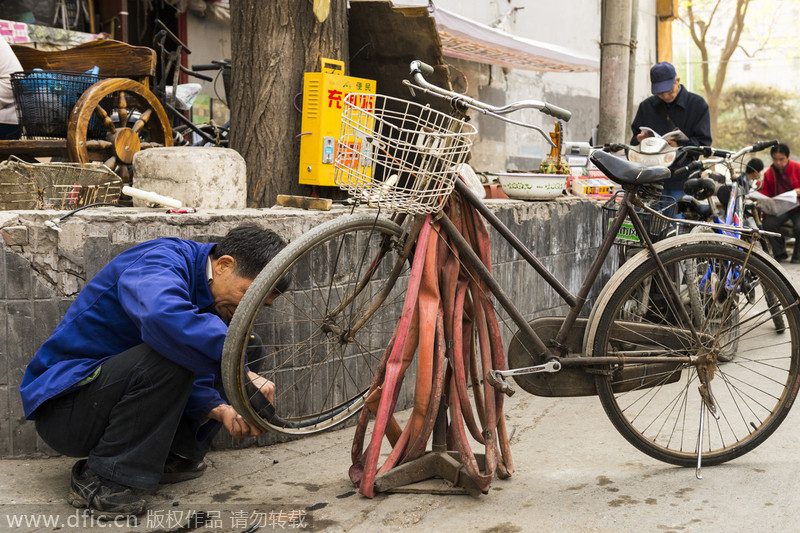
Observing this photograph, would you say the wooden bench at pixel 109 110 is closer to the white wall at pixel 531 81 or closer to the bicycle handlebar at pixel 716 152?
the bicycle handlebar at pixel 716 152

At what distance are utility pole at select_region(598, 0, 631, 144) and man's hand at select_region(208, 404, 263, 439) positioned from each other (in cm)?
588

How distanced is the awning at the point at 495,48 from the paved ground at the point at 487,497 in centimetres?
746

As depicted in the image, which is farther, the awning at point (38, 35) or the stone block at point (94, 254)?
the awning at point (38, 35)

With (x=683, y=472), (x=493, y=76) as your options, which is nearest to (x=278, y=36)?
(x=683, y=472)

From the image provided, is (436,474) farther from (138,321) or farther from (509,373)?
Result: (138,321)

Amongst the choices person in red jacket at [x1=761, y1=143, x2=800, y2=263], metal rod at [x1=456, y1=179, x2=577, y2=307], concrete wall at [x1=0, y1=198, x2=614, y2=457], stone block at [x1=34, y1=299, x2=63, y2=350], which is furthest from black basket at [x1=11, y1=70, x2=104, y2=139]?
person in red jacket at [x1=761, y1=143, x2=800, y2=263]

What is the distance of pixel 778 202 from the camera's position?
976cm

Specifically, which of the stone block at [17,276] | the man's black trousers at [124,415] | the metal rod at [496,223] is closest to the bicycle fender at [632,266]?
the metal rod at [496,223]

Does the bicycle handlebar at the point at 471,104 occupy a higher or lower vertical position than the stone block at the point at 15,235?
higher

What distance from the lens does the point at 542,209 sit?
5.00m

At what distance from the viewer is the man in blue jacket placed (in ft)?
8.91

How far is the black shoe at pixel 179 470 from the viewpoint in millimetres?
3123

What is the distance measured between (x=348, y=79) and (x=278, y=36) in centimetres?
48

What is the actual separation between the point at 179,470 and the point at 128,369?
2.10 ft
